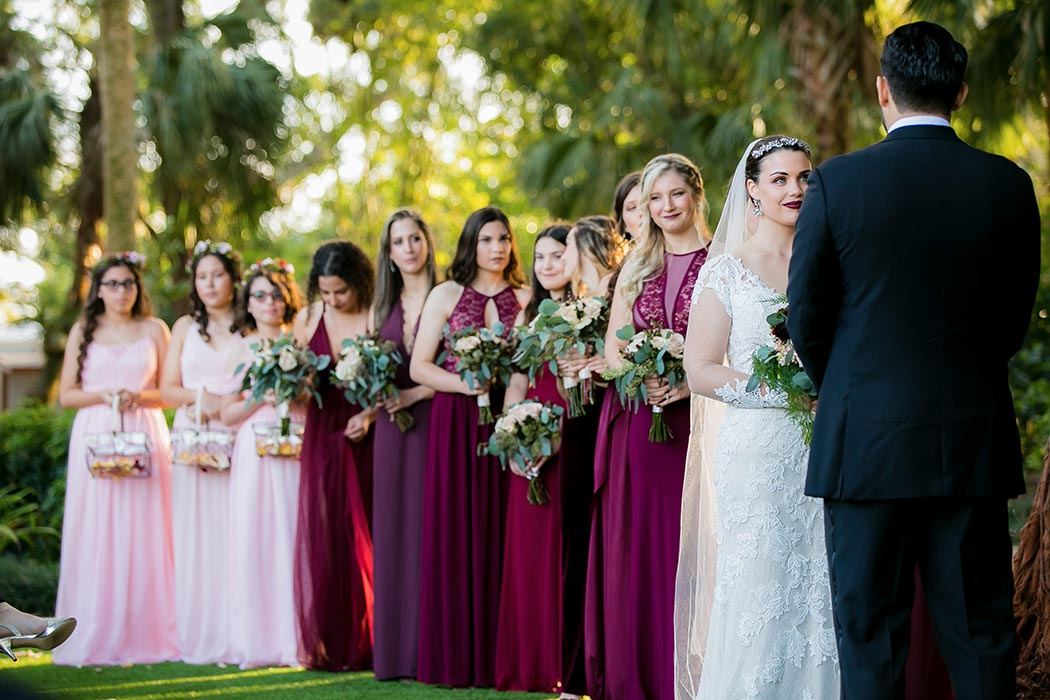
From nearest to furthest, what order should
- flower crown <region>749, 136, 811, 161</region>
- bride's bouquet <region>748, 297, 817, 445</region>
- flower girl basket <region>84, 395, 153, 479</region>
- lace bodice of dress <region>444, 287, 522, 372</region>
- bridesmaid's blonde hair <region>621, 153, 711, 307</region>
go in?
bride's bouquet <region>748, 297, 817, 445</region>
flower crown <region>749, 136, 811, 161</region>
bridesmaid's blonde hair <region>621, 153, 711, 307</region>
lace bodice of dress <region>444, 287, 522, 372</region>
flower girl basket <region>84, 395, 153, 479</region>

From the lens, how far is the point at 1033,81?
34.8ft

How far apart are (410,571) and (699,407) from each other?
2786 mm

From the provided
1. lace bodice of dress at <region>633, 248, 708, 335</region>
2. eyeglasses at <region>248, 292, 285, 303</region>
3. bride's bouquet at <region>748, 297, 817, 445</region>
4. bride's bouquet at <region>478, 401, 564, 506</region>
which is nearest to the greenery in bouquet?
eyeglasses at <region>248, 292, 285, 303</region>

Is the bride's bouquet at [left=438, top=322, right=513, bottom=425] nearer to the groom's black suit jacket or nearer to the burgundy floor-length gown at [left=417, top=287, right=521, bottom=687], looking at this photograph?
the burgundy floor-length gown at [left=417, top=287, right=521, bottom=687]

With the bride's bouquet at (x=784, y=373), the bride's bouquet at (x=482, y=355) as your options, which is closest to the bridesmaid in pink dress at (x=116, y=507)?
the bride's bouquet at (x=482, y=355)

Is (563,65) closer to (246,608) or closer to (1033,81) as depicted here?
(1033,81)

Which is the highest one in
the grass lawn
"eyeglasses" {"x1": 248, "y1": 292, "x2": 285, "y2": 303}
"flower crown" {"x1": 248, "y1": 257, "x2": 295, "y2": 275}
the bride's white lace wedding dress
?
"flower crown" {"x1": 248, "y1": 257, "x2": 295, "y2": 275}

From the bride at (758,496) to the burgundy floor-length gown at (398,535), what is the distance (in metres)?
2.71

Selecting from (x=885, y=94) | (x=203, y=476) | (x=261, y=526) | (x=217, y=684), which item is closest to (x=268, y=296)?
(x=203, y=476)

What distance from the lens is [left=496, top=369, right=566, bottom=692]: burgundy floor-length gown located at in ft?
23.1

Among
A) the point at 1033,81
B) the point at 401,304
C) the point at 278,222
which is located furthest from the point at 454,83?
the point at 401,304

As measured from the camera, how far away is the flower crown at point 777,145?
16.8 feet

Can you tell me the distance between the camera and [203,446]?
→ 852cm

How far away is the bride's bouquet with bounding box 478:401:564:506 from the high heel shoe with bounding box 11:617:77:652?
2.25 metres
